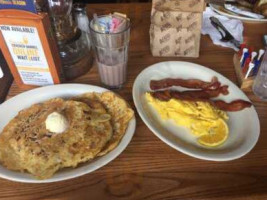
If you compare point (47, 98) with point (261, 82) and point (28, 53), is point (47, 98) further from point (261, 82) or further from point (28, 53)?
point (261, 82)

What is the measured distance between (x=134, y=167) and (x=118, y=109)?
0.16 metres

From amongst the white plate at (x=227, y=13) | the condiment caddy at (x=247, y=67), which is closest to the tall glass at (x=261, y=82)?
the condiment caddy at (x=247, y=67)

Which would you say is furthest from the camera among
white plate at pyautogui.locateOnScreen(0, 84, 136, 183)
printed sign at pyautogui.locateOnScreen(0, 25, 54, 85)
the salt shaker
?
the salt shaker

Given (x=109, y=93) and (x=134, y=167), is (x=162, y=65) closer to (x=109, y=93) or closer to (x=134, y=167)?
(x=109, y=93)

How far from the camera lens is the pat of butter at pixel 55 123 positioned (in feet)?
1.97

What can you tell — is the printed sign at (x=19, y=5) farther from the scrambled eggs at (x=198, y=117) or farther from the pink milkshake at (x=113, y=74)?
the scrambled eggs at (x=198, y=117)

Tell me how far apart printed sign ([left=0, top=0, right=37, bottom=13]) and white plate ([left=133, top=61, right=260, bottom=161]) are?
0.34 m

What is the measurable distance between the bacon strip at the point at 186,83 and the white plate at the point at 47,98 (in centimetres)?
18

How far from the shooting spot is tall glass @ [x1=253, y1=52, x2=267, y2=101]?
776mm

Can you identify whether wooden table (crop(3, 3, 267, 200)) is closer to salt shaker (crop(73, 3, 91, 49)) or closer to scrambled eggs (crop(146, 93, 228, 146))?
scrambled eggs (crop(146, 93, 228, 146))

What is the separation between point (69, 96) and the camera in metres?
0.74

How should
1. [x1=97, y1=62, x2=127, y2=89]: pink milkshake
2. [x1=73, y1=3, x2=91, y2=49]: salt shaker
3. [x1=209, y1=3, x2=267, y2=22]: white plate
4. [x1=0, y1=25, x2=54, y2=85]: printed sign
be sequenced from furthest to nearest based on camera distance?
1. [x1=209, y1=3, x2=267, y2=22]: white plate
2. [x1=73, y1=3, x2=91, y2=49]: salt shaker
3. [x1=97, y1=62, x2=127, y2=89]: pink milkshake
4. [x1=0, y1=25, x2=54, y2=85]: printed sign

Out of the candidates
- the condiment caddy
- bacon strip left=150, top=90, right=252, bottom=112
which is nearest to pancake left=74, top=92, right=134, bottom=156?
bacon strip left=150, top=90, right=252, bottom=112

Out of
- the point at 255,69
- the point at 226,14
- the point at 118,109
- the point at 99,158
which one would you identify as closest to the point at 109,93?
the point at 118,109
